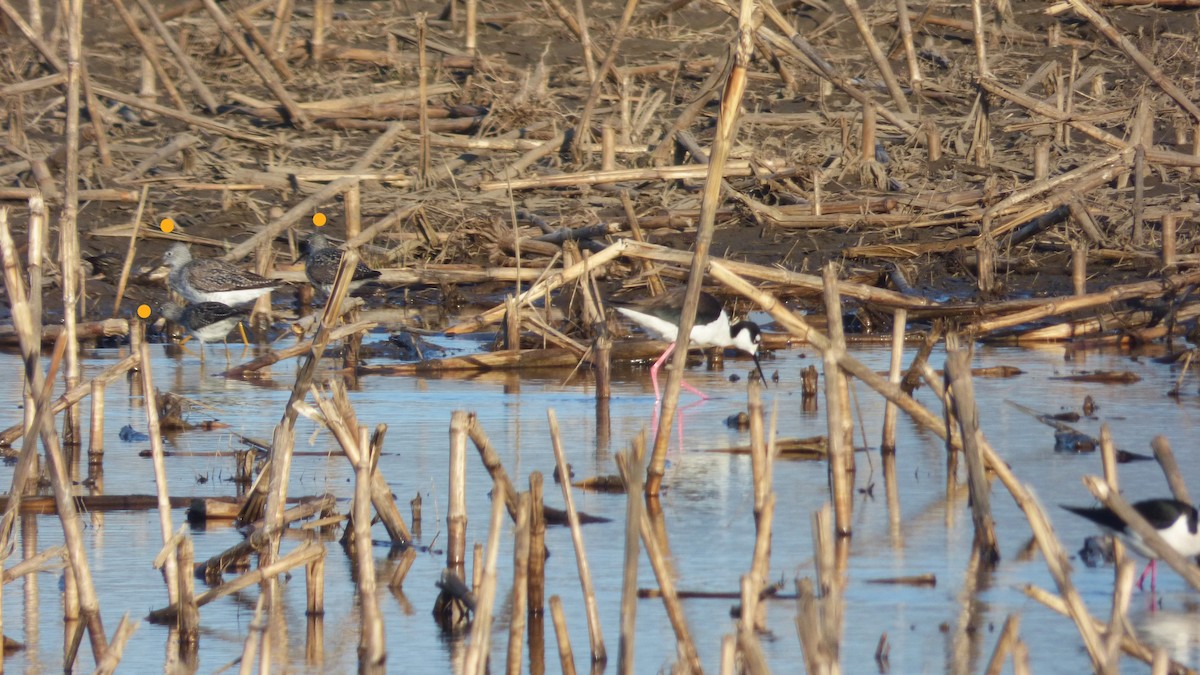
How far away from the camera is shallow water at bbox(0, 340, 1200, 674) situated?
5.49m

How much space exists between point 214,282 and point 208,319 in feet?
1.29

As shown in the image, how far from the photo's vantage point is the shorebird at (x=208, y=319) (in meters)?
13.1

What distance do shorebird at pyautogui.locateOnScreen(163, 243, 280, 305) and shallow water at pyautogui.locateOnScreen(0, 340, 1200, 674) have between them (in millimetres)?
2094

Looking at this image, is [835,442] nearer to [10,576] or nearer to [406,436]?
[10,576]

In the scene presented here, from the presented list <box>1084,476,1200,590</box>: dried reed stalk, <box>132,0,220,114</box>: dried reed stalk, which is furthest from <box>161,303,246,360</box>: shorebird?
<box>1084,476,1200,590</box>: dried reed stalk

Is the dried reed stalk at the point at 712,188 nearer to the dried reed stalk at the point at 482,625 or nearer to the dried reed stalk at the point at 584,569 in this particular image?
the dried reed stalk at the point at 584,569

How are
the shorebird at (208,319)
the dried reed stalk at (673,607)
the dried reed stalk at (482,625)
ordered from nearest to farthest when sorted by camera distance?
1. the dried reed stalk at (482,625)
2. the dried reed stalk at (673,607)
3. the shorebird at (208,319)

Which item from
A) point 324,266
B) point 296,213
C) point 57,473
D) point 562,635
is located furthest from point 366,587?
point 296,213

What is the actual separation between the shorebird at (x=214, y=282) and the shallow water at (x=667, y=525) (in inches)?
82.4

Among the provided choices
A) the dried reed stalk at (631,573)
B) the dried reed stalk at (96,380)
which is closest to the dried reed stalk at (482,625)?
the dried reed stalk at (631,573)

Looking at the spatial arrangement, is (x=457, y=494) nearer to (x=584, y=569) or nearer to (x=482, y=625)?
(x=584, y=569)

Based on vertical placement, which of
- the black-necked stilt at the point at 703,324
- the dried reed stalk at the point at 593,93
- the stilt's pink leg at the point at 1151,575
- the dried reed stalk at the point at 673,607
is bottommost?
the stilt's pink leg at the point at 1151,575

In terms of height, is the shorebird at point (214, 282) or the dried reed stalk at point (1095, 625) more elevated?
A: the shorebird at point (214, 282)

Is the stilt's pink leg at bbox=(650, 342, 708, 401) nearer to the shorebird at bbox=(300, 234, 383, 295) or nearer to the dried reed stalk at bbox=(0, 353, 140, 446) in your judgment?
the shorebird at bbox=(300, 234, 383, 295)
